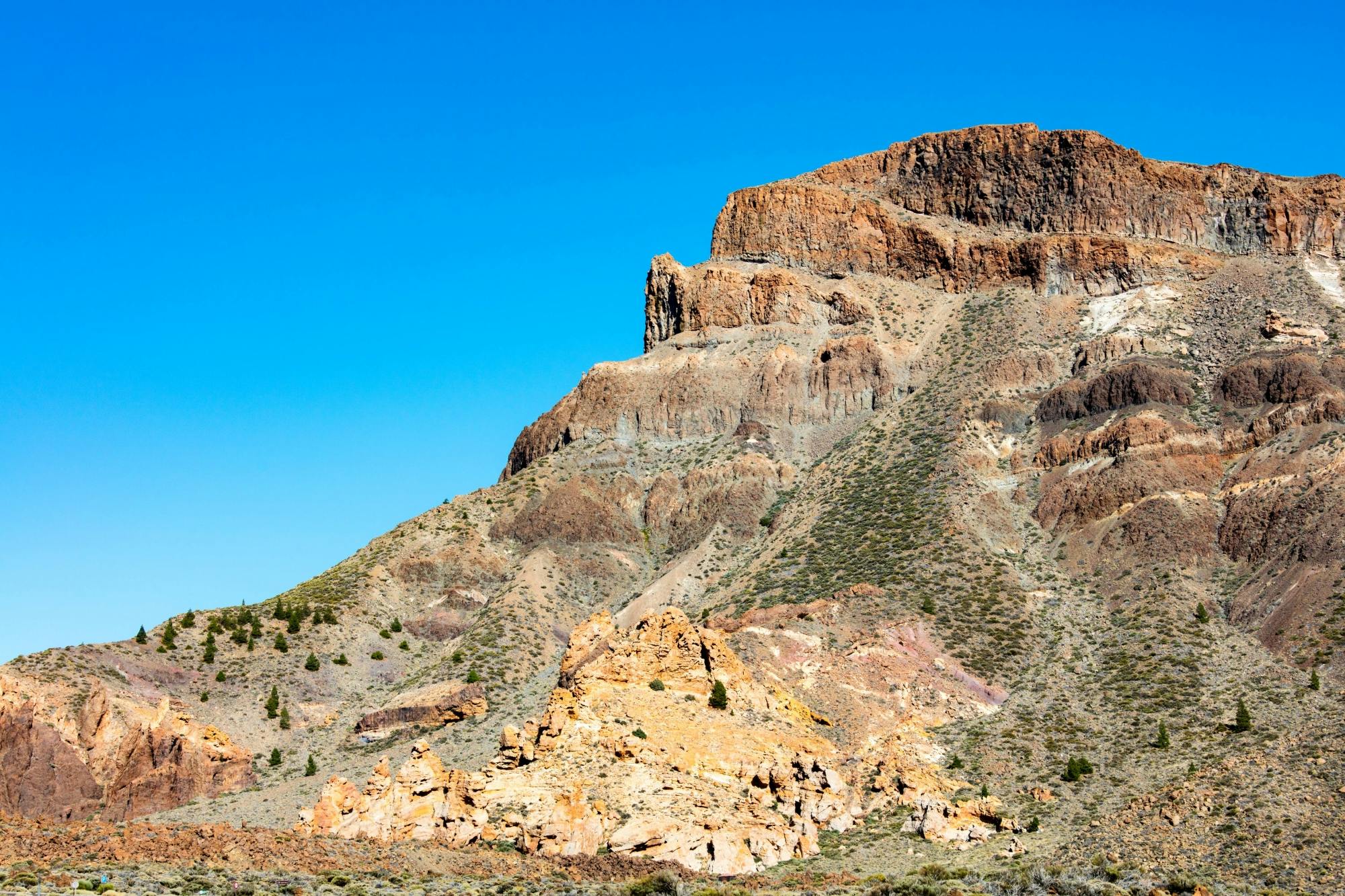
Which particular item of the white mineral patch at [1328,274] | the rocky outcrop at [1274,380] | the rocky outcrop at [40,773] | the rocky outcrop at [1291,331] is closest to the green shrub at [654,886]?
the rocky outcrop at [40,773]

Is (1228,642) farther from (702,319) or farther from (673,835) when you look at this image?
(702,319)

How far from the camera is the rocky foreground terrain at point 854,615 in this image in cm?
5309

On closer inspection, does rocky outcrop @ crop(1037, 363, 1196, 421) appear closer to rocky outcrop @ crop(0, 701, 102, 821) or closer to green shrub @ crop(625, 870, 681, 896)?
green shrub @ crop(625, 870, 681, 896)

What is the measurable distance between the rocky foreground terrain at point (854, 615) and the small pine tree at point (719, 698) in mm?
192

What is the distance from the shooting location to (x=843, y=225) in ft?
428

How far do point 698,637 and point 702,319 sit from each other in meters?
59.8

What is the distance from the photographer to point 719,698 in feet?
213

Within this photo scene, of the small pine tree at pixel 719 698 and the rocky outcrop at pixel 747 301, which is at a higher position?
the rocky outcrop at pixel 747 301

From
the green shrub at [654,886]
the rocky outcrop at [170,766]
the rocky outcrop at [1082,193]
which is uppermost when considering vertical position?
the rocky outcrop at [1082,193]

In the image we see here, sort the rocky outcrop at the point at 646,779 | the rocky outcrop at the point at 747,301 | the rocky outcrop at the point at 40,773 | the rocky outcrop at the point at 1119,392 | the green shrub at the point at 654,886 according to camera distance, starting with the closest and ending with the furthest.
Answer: the green shrub at the point at 654,886
the rocky outcrop at the point at 646,779
the rocky outcrop at the point at 40,773
the rocky outcrop at the point at 1119,392
the rocky outcrop at the point at 747,301

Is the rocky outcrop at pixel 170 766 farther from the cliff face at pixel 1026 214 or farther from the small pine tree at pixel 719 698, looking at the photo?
the cliff face at pixel 1026 214

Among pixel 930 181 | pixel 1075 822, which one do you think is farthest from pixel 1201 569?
pixel 930 181

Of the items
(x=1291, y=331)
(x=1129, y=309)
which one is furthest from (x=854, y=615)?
(x=1129, y=309)

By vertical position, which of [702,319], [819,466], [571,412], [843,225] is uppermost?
[843,225]
